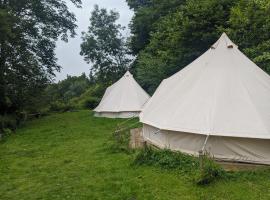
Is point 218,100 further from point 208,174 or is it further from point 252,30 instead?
point 252,30

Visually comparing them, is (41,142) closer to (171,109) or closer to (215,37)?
(171,109)

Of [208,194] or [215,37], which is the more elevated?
[215,37]

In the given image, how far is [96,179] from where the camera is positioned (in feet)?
31.7

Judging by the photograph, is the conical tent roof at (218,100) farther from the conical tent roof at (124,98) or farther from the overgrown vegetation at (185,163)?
the conical tent roof at (124,98)

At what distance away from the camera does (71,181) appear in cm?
965

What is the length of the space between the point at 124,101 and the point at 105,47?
53.2 feet

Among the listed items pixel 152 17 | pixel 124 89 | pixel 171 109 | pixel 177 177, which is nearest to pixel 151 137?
pixel 171 109

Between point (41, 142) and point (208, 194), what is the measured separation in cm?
1025

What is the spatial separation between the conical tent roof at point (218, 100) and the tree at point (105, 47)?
26344 millimetres

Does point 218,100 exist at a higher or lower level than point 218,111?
higher

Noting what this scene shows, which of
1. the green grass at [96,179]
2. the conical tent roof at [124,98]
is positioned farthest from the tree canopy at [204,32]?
the green grass at [96,179]

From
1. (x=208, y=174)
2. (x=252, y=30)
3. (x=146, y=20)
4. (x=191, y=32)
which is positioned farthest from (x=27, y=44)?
(x=208, y=174)

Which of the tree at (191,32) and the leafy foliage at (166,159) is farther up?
the tree at (191,32)

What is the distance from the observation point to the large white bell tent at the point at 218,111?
10336 millimetres
